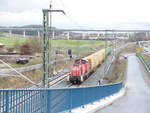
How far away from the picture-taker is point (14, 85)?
4012 centimetres

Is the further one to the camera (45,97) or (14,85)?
(14,85)

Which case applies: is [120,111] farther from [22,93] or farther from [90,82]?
[90,82]

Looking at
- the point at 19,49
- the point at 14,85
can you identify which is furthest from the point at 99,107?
the point at 19,49

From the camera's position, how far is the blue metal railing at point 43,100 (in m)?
6.94

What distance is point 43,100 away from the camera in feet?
29.8

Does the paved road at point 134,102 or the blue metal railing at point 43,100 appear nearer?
the blue metal railing at point 43,100

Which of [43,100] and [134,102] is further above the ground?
[43,100]

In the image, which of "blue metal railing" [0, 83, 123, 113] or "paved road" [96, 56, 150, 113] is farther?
"paved road" [96, 56, 150, 113]

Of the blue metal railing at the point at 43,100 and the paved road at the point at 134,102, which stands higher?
the blue metal railing at the point at 43,100

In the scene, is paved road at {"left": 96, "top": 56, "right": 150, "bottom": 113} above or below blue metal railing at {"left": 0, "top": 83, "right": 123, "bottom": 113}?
below

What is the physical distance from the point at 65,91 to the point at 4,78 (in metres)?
31.6

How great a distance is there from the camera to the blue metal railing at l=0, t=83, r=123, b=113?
273 inches

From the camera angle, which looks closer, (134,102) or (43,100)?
(43,100)

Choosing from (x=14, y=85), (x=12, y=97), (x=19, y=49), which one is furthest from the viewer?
(x=19, y=49)
